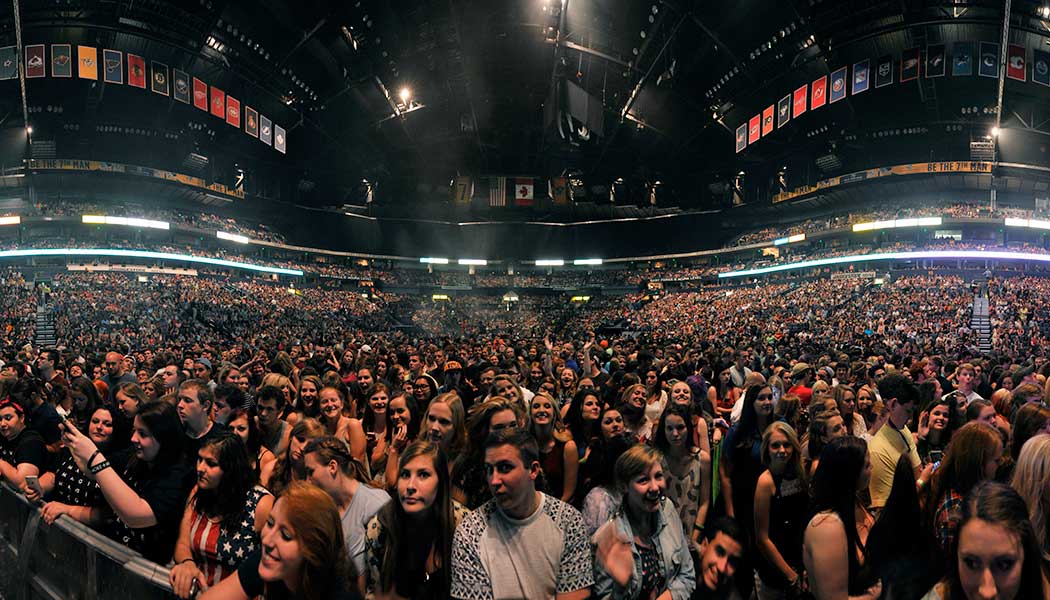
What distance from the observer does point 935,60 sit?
123 feet

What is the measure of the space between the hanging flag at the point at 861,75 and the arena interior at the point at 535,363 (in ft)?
0.40

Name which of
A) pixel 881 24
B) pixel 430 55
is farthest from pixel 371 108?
pixel 881 24

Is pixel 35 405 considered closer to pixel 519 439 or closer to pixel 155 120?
pixel 519 439

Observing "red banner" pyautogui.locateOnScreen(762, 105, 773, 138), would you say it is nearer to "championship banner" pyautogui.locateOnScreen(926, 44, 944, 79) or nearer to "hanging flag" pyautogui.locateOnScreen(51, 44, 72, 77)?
"championship banner" pyautogui.locateOnScreen(926, 44, 944, 79)

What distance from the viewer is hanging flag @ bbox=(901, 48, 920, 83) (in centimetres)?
3784

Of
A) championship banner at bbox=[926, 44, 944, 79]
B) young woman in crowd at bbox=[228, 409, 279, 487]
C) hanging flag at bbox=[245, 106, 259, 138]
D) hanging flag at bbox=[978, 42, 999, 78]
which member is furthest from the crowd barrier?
hanging flag at bbox=[978, 42, 999, 78]

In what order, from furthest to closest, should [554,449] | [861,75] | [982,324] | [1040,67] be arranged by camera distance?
[861,75] < [1040,67] < [982,324] < [554,449]

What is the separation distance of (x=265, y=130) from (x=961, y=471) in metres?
52.4

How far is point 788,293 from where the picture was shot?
4925cm

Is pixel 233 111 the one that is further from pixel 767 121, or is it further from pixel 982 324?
pixel 982 324

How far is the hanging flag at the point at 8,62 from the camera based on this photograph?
3478 centimetres

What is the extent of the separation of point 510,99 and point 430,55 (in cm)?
807

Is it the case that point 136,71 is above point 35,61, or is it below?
above

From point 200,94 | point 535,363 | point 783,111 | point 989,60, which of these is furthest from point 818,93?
point 200,94
